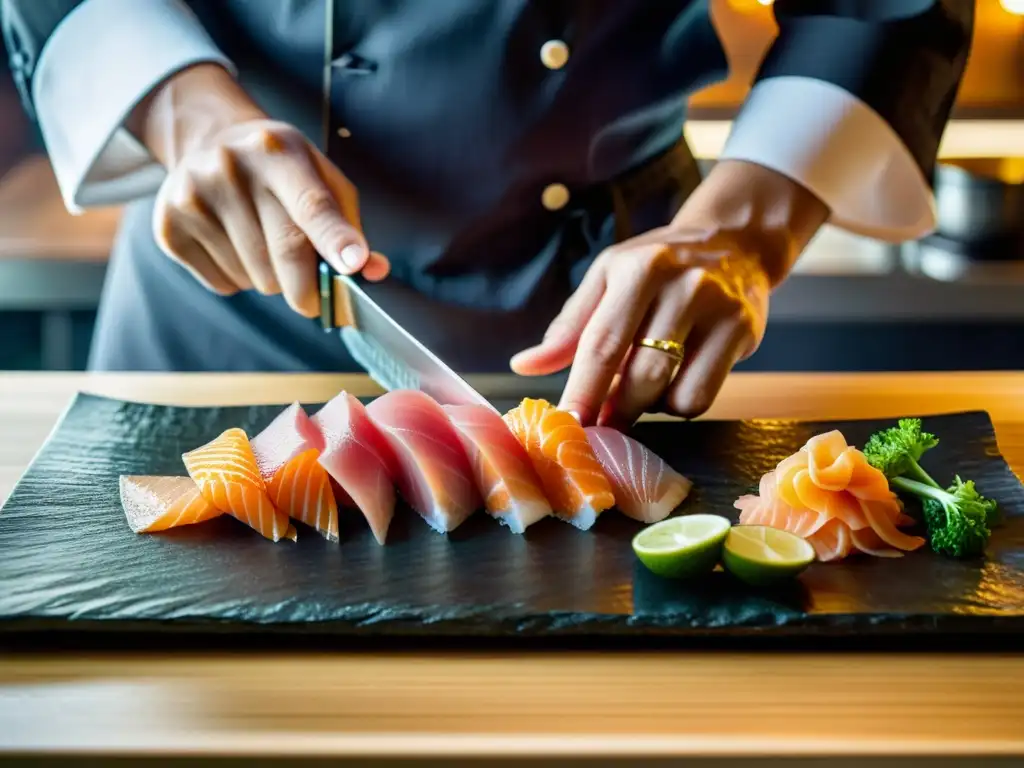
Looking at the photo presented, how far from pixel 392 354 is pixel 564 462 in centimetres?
44

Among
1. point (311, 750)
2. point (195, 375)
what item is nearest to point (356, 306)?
point (195, 375)

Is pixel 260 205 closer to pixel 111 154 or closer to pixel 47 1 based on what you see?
pixel 111 154

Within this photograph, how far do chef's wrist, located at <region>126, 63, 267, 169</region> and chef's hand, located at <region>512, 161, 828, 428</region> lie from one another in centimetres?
61

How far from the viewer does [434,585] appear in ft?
4.38

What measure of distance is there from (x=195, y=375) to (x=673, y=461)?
0.91 m

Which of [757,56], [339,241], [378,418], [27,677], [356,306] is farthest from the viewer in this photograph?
[757,56]

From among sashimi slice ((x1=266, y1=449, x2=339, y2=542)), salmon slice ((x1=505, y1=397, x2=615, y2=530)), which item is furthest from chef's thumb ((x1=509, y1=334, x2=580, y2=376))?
sashimi slice ((x1=266, y1=449, x2=339, y2=542))

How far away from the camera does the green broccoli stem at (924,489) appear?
1437mm

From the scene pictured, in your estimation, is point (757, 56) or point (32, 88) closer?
point (32, 88)

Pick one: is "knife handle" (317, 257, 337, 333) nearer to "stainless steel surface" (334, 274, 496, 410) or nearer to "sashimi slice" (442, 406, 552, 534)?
"stainless steel surface" (334, 274, 496, 410)

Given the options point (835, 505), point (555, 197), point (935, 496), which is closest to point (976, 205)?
point (555, 197)

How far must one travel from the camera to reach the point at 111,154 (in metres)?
1.98

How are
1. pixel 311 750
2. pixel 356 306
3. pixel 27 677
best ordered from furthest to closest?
pixel 356 306
pixel 27 677
pixel 311 750

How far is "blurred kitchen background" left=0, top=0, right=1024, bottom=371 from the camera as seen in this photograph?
10.2ft
